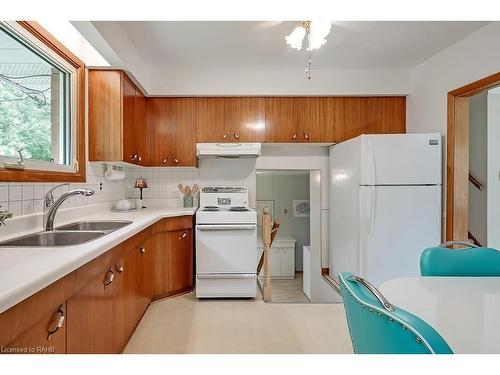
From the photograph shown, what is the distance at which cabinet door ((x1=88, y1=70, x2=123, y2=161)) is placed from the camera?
8.23 feet

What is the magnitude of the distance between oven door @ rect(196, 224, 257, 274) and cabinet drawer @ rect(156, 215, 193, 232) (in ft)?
0.57

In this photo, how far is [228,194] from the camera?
3.37 metres

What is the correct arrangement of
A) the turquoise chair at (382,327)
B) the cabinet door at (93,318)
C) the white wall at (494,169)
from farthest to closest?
the white wall at (494,169)
the cabinet door at (93,318)
the turquoise chair at (382,327)

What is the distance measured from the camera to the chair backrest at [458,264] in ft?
4.70

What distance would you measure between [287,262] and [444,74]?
3.81 metres

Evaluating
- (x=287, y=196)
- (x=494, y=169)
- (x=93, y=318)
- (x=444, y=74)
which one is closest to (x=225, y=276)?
(x=93, y=318)

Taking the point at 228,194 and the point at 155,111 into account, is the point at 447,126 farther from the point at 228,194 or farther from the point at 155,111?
the point at 155,111

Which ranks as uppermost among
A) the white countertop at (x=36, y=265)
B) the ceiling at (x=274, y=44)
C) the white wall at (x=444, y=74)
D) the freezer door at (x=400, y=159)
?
the ceiling at (x=274, y=44)

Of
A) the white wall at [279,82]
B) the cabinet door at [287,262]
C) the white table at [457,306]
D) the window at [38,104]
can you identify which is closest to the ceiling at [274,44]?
the white wall at [279,82]

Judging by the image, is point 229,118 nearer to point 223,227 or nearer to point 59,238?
point 223,227

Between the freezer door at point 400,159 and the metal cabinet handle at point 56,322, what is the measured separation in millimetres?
2372

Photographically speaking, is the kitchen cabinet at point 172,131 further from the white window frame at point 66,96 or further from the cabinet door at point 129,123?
the white window frame at point 66,96
